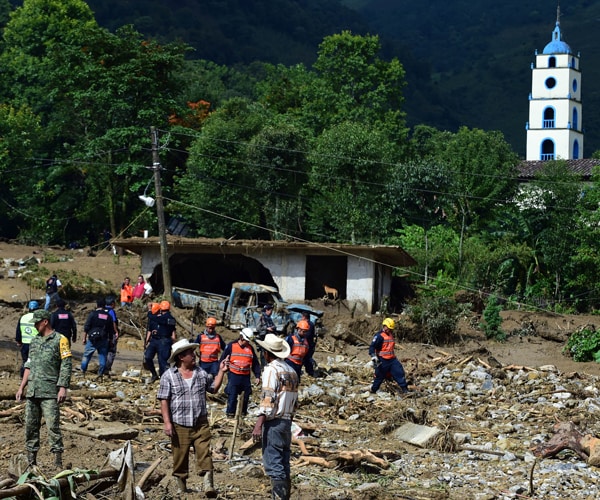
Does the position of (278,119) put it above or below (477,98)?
below

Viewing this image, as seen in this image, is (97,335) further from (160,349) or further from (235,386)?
(235,386)

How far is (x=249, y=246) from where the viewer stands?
34.5 meters

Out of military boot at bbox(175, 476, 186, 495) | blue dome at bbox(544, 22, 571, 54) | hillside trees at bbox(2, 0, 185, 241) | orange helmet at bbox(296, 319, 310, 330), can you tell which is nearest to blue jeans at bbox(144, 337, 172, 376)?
orange helmet at bbox(296, 319, 310, 330)

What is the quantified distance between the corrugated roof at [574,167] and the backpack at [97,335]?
3747cm

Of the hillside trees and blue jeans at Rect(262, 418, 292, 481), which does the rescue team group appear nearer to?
blue jeans at Rect(262, 418, 292, 481)

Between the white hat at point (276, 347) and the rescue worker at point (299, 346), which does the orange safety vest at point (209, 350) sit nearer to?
the rescue worker at point (299, 346)

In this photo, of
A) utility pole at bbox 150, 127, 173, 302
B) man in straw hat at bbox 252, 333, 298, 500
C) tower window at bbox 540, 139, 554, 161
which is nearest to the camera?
man in straw hat at bbox 252, 333, 298, 500

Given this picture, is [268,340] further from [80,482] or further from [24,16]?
[24,16]

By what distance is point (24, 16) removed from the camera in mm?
65188

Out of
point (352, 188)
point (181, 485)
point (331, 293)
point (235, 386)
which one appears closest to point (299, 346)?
point (235, 386)

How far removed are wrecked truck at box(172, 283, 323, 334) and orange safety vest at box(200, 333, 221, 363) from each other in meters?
11.1

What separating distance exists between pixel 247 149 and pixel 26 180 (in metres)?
13.5

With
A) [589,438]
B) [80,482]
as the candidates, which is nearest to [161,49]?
[589,438]

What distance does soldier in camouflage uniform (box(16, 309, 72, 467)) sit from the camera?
12.0 meters
